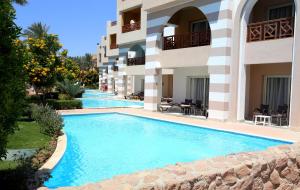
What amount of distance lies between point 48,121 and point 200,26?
13789mm

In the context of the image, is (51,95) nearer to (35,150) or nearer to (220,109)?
(220,109)

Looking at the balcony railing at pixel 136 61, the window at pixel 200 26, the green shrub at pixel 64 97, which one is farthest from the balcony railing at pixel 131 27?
the green shrub at pixel 64 97

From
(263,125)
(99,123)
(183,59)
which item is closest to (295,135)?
(263,125)

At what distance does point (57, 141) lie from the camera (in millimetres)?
11180

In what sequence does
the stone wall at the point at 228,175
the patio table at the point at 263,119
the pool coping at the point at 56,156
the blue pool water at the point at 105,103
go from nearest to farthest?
the stone wall at the point at 228,175 → the pool coping at the point at 56,156 → the patio table at the point at 263,119 → the blue pool water at the point at 105,103

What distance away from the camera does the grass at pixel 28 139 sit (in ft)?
32.5

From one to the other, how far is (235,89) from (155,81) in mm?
6910

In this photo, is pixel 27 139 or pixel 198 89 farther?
pixel 198 89

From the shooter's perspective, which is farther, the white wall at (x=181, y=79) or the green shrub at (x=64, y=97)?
the white wall at (x=181, y=79)

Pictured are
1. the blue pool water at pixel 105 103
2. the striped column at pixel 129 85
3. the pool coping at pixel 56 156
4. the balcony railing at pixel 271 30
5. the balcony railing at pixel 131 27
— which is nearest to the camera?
the pool coping at pixel 56 156

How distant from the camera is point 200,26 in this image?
73.4 feet

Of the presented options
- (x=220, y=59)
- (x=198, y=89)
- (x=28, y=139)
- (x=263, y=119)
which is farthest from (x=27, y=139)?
(x=198, y=89)

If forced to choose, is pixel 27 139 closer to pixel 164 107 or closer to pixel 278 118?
pixel 278 118

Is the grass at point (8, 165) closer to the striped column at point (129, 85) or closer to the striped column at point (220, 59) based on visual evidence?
the striped column at point (220, 59)
